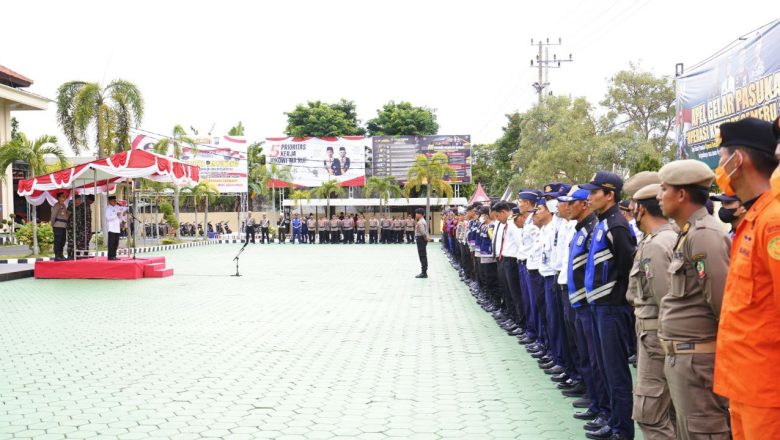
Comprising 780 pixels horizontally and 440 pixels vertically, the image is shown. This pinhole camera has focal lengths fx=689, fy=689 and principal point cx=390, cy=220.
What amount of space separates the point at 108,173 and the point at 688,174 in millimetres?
15448

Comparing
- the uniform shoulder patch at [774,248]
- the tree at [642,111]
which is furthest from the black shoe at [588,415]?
the tree at [642,111]

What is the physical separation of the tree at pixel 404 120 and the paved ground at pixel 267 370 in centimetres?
3837

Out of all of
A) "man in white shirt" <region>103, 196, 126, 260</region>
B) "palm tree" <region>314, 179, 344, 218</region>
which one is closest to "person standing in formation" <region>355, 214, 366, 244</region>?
"palm tree" <region>314, 179, 344, 218</region>

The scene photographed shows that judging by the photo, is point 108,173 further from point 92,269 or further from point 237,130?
point 237,130

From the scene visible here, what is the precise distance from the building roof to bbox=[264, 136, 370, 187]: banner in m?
14.3

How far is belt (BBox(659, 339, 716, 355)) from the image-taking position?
9.66 ft

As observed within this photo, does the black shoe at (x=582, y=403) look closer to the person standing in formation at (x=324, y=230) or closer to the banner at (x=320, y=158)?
the person standing in formation at (x=324, y=230)

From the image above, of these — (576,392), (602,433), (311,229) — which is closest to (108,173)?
(576,392)

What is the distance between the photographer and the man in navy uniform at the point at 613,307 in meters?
4.26

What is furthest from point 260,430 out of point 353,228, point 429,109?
point 429,109

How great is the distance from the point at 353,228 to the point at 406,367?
29325mm

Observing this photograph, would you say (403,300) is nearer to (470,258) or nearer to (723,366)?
(470,258)

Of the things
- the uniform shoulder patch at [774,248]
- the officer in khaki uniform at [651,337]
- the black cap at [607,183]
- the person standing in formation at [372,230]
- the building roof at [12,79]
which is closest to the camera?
the uniform shoulder patch at [774,248]

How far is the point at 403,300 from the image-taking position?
40.2ft
